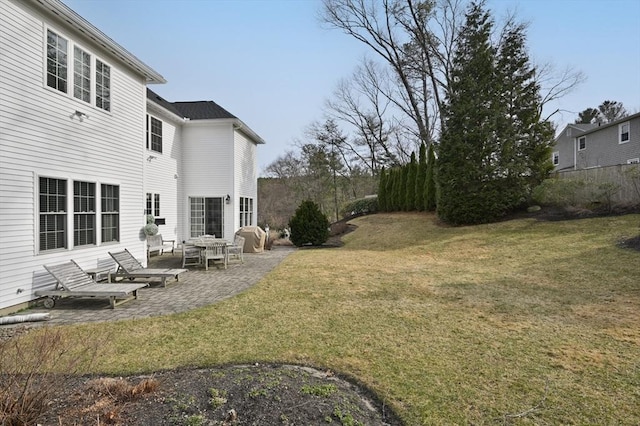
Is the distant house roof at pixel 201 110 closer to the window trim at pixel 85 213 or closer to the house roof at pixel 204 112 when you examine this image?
the house roof at pixel 204 112

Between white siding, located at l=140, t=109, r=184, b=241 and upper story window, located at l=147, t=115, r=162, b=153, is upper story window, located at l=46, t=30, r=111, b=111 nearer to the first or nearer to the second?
upper story window, located at l=147, t=115, r=162, b=153

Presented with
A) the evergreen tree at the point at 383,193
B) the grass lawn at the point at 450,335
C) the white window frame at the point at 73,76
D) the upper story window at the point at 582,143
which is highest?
the upper story window at the point at 582,143

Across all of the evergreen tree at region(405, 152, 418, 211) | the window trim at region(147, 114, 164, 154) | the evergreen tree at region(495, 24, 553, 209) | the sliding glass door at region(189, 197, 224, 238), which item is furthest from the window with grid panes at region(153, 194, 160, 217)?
the evergreen tree at region(405, 152, 418, 211)

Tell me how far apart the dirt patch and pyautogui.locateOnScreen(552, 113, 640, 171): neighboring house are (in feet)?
73.8

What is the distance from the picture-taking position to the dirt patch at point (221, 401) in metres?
2.81

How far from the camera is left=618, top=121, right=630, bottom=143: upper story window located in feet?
74.9

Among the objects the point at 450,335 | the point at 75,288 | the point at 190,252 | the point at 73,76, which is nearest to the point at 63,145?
the point at 73,76

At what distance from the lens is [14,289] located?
614cm

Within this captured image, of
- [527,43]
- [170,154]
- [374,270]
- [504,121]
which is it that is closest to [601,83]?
[527,43]

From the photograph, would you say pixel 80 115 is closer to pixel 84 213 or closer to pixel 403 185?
pixel 84 213

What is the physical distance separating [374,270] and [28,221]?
7.96 meters

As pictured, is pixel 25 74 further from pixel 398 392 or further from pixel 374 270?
pixel 374 270

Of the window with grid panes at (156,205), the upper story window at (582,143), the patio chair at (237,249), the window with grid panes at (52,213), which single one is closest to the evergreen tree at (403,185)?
the patio chair at (237,249)

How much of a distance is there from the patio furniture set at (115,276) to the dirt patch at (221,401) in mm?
3363
